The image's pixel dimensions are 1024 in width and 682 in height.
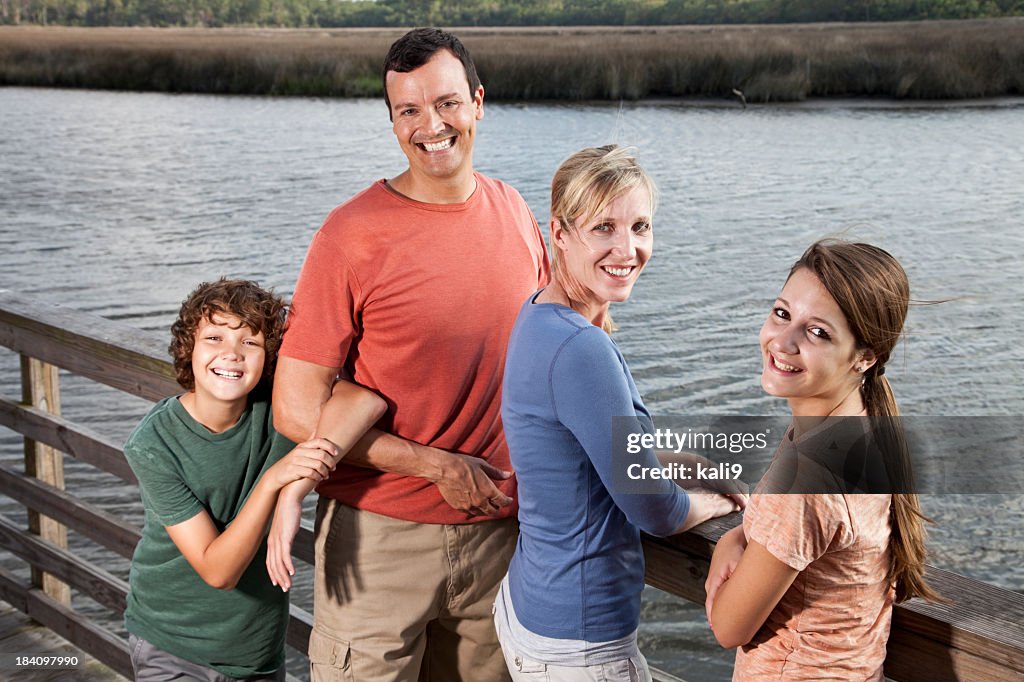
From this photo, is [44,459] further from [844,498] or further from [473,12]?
[473,12]

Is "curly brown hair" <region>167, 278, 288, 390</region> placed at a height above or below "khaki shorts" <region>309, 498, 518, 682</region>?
above

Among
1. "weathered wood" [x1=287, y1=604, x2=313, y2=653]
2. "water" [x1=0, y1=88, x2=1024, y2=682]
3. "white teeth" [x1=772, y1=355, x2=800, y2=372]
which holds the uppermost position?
"white teeth" [x1=772, y1=355, x2=800, y2=372]

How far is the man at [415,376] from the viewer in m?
1.82

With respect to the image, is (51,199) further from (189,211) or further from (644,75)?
(644,75)

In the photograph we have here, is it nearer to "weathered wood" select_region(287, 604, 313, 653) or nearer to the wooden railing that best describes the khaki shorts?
the wooden railing

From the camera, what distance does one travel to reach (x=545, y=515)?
1546mm

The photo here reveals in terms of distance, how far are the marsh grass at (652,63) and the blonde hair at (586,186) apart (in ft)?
70.9

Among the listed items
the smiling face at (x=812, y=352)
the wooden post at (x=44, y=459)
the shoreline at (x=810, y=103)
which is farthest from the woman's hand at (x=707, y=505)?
the shoreline at (x=810, y=103)

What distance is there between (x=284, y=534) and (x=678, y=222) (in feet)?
40.2

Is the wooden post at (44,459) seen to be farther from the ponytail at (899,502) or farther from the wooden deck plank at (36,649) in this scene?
the ponytail at (899,502)

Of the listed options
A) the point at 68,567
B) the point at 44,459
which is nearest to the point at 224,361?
the point at 68,567

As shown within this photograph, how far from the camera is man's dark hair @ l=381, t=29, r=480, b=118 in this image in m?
1.93

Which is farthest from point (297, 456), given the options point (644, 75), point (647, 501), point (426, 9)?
point (426, 9)

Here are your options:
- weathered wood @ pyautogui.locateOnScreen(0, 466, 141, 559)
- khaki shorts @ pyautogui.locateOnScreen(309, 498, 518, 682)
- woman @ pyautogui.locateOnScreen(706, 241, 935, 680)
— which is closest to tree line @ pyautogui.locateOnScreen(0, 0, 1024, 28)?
weathered wood @ pyautogui.locateOnScreen(0, 466, 141, 559)
